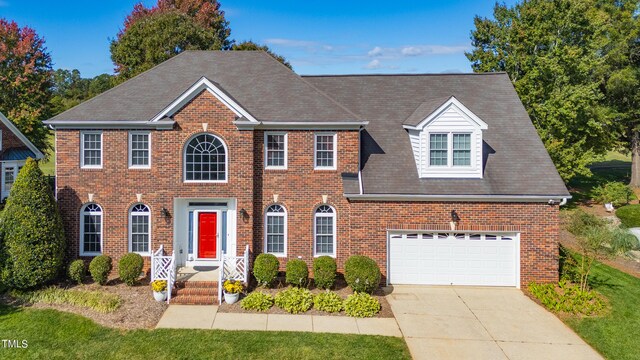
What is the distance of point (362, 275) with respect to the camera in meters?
13.4

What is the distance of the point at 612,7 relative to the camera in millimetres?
34750

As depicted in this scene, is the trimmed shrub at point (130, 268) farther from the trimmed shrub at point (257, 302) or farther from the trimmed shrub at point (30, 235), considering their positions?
the trimmed shrub at point (257, 302)

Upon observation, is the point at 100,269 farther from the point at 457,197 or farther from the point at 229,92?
the point at 457,197

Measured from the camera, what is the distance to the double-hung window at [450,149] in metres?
15.3

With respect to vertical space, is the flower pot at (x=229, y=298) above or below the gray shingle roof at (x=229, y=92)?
below

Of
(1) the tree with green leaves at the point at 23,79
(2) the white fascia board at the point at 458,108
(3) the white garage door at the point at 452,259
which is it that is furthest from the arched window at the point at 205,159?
A: (1) the tree with green leaves at the point at 23,79

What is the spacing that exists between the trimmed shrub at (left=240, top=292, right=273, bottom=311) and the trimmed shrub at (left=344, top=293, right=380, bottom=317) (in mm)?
2472

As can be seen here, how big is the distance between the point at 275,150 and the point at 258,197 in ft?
6.34

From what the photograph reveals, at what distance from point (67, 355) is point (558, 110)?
101ft

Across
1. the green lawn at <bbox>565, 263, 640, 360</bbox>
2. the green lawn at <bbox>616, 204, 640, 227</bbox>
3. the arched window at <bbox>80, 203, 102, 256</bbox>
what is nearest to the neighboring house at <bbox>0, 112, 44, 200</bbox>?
the arched window at <bbox>80, 203, 102, 256</bbox>

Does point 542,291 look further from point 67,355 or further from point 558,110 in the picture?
point 558,110

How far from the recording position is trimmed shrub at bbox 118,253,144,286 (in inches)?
542

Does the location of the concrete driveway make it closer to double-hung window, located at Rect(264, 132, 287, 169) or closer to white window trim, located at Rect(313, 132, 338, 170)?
white window trim, located at Rect(313, 132, 338, 170)

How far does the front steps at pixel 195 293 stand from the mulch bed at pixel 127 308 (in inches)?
20.8
